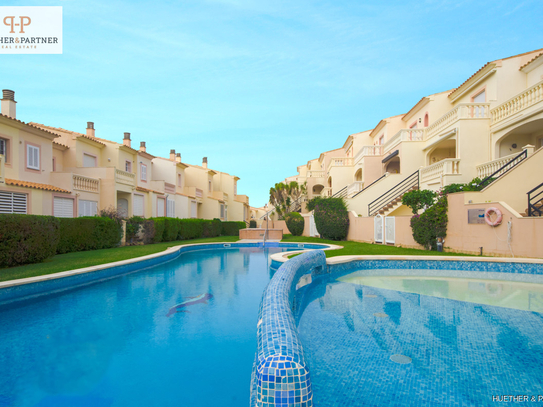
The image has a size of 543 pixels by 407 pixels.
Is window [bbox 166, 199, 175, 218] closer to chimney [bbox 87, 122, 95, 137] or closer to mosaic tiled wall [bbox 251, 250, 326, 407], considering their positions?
chimney [bbox 87, 122, 95, 137]

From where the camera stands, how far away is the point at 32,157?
16.9 meters

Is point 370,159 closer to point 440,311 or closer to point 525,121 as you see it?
point 525,121

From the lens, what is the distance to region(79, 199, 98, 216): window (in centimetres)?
1878

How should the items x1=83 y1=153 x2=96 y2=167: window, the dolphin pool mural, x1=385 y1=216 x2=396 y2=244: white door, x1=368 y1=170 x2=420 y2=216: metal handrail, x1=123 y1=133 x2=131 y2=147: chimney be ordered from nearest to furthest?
the dolphin pool mural
x1=385 y1=216 x2=396 y2=244: white door
x1=368 y1=170 x2=420 y2=216: metal handrail
x1=83 y1=153 x2=96 y2=167: window
x1=123 y1=133 x2=131 y2=147: chimney

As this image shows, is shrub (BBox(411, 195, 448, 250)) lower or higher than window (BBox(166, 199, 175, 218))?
lower

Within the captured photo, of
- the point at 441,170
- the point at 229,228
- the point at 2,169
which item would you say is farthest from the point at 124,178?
→ the point at 441,170

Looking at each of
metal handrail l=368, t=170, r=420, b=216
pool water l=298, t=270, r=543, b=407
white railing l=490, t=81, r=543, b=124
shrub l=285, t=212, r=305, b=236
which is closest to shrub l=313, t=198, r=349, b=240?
metal handrail l=368, t=170, r=420, b=216

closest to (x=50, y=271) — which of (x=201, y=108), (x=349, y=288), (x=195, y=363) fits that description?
(x=195, y=363)

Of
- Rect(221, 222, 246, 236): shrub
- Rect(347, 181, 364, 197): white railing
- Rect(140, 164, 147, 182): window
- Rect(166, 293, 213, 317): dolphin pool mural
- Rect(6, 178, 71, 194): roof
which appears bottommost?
Rect(166, 293, 213, 317): dolphin pool mural

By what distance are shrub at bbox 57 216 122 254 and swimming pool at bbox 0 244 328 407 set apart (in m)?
6.77

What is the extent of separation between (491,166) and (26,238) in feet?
63.0

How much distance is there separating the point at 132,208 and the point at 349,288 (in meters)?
19.1

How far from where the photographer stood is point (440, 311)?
6.52 m

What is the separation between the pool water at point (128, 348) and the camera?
3.65m
